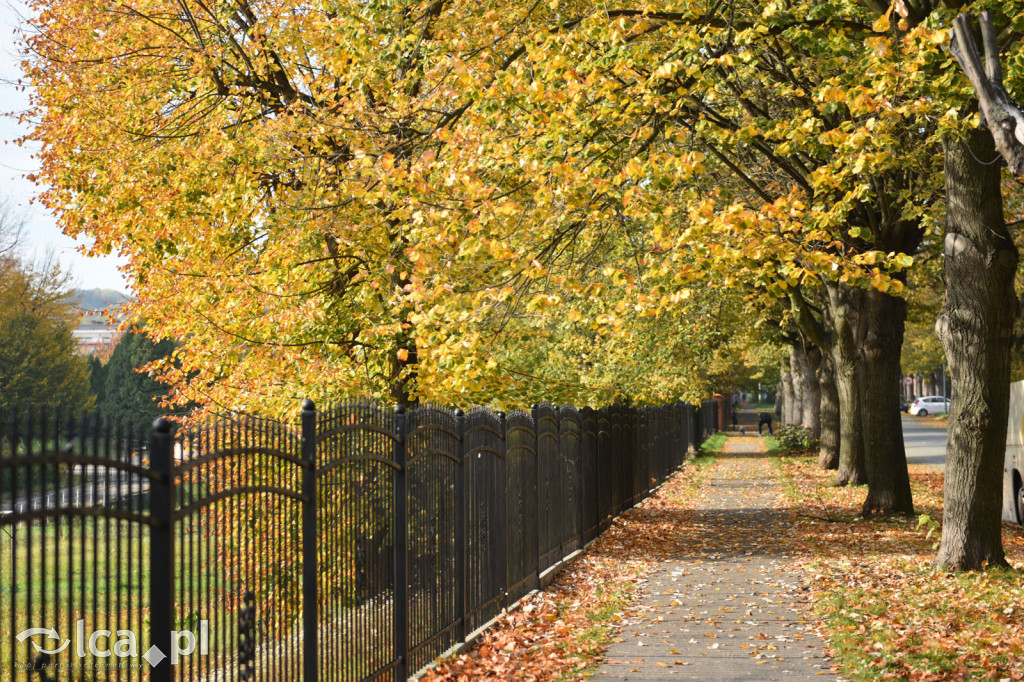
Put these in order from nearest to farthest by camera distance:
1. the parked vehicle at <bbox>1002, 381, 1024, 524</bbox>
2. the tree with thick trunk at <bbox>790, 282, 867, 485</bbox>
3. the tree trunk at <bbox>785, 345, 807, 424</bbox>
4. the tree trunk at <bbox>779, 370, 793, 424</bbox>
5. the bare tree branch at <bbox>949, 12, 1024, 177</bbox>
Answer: the bare tree branch at <bbox>949, 12, 1024, 177</bbox>, the parked vehicle at <bbox>1002, 381, 1024, 524</bbox>, the tree with thick trunk at <bbox>790, 282, 867, 485</bbox>, the tree trunk at <bbox>785, 345, 807, 424</bbox>, the tree trunk at <bbox>779, 370, 793, 424</bbox>

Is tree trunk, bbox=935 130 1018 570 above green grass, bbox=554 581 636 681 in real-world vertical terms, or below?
above

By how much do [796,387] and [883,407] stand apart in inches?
1366

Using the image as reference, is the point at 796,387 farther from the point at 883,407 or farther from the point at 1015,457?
the point at 1015,457

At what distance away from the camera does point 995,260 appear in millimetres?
11414

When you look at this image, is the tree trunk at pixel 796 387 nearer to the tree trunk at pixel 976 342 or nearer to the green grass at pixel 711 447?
the green grass at pixel 711 447

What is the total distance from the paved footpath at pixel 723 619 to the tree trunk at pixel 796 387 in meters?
25.3

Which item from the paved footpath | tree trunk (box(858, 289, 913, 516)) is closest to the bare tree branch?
the paved footpath

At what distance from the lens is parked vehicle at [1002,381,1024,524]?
16422mm

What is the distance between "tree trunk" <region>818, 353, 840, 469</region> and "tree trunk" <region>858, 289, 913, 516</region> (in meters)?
14.0

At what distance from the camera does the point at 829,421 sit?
32.8 meters

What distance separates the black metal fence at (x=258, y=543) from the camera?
12.2ft

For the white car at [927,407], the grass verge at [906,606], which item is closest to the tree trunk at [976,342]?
the grass verge at [906,606]

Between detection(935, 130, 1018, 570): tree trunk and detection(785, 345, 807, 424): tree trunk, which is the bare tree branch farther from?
detection(785, 345, 807, 424): tree trunk

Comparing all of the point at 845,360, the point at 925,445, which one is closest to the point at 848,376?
the point at 845,360
